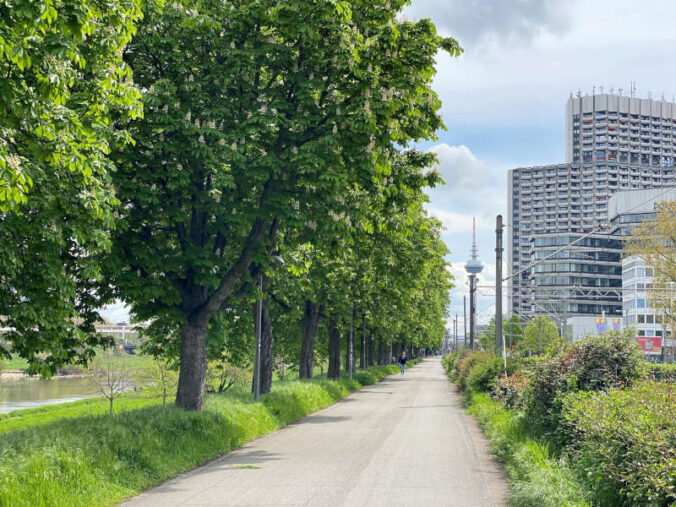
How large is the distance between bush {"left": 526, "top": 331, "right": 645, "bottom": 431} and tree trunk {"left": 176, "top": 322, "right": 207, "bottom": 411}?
7.19m

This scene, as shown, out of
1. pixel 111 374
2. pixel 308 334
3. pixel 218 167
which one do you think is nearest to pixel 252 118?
pixel 218 167

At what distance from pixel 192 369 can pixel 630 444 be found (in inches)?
421

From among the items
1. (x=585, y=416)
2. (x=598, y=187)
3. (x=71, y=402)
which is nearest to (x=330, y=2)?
(x=585, y=416)

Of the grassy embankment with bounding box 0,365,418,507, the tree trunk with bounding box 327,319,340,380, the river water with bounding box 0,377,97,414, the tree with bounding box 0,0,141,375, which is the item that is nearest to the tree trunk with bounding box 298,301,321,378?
the tree trunk with bounding box 327,319,340,380

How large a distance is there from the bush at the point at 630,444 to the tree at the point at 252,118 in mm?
6369

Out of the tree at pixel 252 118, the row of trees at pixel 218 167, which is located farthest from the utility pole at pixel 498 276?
the tree at pixel 252 118

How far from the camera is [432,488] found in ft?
34.8

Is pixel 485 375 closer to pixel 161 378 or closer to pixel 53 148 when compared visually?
pixel 53 148

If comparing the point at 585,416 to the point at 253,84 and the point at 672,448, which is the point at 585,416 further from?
the point at 253,84

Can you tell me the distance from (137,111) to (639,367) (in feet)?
30.5

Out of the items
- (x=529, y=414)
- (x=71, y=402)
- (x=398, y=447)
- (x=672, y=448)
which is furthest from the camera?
(x=71, y=402)

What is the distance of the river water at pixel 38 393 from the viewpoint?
2518 inches

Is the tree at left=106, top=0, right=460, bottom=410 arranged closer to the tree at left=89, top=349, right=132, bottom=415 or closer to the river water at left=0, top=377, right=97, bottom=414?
the tree at left=89, top=349, right=132, bottom=415

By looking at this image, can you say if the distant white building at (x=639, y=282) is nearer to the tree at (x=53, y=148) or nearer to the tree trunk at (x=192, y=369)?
the tree trunk at (x=192, y=369)
